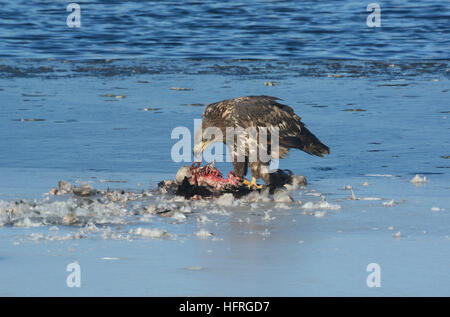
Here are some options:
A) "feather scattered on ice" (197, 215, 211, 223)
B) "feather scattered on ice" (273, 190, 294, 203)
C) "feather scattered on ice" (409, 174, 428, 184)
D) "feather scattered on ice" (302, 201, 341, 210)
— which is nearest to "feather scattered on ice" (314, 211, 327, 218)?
"feather scattered on ice" (302, 201, 341, 210)

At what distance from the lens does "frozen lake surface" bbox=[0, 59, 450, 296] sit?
191 inches

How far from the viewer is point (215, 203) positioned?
7016mm

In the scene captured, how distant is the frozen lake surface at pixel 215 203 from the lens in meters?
4.86

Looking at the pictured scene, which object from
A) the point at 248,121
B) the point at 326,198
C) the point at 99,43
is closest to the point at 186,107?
the point at 248,121

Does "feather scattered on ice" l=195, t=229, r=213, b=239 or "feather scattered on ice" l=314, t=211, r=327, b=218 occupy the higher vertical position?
"feather scattered on ice" l=314, t=211, r=327, b=218

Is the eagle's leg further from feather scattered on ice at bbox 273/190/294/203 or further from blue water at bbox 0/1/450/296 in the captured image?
feather scattered on ice at bbox 273/190/294/203

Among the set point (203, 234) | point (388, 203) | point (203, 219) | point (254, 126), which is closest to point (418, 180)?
point (388, 203)

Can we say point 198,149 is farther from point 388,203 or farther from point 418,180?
point 418,180

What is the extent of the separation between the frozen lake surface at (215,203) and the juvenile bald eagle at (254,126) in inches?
14.8

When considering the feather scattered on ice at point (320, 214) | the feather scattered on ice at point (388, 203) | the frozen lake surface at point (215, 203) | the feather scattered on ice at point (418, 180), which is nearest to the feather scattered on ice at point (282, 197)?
the frozen lake surface at point (215, 203)

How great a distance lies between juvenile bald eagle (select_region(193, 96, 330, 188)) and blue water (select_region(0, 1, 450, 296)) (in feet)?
1.22

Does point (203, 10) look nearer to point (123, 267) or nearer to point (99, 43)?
point (99, 43)

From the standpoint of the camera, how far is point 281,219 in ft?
21.2

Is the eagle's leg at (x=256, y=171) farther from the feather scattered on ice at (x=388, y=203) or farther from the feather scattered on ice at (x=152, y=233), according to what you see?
the feather scattered on ice at (x=152, y=233)
